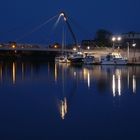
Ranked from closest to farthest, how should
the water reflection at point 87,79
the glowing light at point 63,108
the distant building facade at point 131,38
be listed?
the glowing light at point 63,108
the water reflection at point 87,79
the distant building facade at point 131,38

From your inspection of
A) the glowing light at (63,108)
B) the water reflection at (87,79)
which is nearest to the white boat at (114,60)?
the water reflection at (87,79)

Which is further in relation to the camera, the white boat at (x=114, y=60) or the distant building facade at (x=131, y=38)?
the distant building facade at (x=131, y=38)

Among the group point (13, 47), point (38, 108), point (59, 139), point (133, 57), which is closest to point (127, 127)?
point (59, 139)

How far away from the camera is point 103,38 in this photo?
8312 cm

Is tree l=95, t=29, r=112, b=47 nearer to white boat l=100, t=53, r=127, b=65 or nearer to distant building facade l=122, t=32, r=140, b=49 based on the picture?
distant building facade l=122, t=32, r=140, b=49

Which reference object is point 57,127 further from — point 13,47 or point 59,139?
point 13,47

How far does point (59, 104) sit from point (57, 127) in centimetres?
408

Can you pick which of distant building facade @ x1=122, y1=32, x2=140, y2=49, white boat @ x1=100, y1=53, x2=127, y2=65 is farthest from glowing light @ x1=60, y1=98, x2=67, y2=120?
distant building facade @ x1=122, y1=32, x2=140, y2=49

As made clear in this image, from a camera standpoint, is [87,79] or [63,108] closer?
[63,108]

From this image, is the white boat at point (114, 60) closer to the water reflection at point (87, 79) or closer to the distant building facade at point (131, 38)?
the water reflection at point (87, 79)

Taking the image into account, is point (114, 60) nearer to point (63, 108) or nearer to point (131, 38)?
point (131, 38)

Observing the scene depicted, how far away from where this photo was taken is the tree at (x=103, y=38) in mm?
79438

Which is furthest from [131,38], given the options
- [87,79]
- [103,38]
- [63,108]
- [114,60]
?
[63,108]

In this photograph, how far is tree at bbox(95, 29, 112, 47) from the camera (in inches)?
3127
